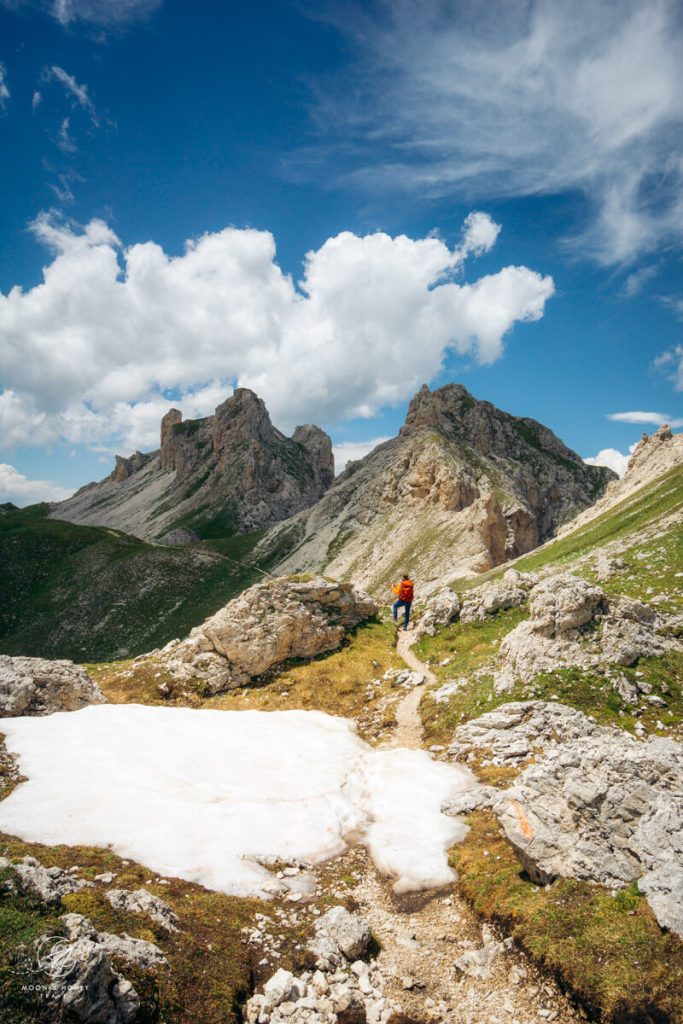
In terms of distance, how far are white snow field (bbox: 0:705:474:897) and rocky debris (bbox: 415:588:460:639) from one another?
488 inches

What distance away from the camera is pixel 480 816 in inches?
639

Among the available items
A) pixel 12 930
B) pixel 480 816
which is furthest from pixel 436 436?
pixel 12 930

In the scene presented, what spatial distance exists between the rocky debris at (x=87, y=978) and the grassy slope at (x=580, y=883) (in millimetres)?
8551

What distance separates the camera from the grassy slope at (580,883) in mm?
9586

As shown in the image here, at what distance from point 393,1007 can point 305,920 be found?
3192 mm

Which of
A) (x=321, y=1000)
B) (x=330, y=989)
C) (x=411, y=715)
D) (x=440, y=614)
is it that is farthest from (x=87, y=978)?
(x=440, y=614)

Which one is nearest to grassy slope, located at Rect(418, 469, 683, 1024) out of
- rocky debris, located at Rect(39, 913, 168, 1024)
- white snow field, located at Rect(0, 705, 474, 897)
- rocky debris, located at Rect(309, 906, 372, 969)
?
white snow field, located at Rect(0, 705, 474, 897)

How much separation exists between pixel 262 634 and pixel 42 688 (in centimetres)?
1297

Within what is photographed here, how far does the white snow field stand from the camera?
48.1 feet

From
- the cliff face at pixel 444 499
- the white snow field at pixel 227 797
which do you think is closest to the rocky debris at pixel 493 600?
the white snow field at pixel 227 797

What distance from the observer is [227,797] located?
18031 millimetres

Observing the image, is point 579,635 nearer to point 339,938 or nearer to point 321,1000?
point 339,938

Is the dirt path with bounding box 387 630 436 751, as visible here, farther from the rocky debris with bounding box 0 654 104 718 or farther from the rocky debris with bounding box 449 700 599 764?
the rocky debris with bounding box 0 654 104 718

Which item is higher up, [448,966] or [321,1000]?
[321,1000]
